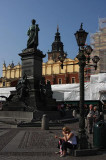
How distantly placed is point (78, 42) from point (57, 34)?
9062 cm

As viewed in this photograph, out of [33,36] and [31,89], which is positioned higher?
[33,36]

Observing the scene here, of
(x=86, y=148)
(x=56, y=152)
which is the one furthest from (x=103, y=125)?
(x=56, y=152)

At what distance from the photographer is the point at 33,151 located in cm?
685

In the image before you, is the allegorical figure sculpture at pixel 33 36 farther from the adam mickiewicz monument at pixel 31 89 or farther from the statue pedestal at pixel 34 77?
the statue pedestal at pixel 34 77

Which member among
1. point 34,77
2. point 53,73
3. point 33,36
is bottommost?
point 34,77

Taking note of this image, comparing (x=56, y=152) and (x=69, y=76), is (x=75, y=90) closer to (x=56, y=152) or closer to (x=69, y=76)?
(x=69, y=76)

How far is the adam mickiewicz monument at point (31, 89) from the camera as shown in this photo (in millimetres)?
16766

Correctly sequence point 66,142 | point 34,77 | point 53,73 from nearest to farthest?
point 66,142, point 34,77, point 53,73

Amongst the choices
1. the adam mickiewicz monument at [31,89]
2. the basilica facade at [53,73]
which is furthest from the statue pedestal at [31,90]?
the basilica facade at [53,73]

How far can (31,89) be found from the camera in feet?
57.5

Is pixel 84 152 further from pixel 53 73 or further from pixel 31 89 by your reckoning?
pixel 53 73

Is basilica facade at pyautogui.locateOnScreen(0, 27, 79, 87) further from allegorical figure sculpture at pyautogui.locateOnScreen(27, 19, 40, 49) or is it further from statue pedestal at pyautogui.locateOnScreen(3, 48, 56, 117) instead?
statue pedestal at pyautogui.locateOnScreen(3, 48, 56, 117)

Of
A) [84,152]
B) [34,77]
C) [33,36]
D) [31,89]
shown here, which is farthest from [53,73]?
[84,152]

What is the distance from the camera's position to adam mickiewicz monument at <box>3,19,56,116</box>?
16.8 meters
